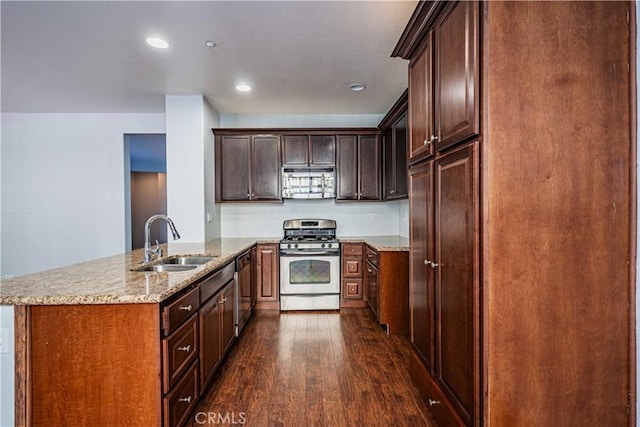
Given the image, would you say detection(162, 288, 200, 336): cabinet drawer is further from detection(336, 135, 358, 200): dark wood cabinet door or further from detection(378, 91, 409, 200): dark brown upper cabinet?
detection(336, 135, 358, 200): dark wood cabinet door

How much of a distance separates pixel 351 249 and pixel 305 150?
55.1 inches

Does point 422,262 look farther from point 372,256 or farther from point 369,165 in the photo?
point 369,165

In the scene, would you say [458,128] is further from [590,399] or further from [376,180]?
[376,180]

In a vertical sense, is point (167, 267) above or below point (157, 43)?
below

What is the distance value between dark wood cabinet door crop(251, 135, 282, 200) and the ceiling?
504 mm

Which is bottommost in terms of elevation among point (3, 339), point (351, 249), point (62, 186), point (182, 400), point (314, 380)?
point (314, 380)

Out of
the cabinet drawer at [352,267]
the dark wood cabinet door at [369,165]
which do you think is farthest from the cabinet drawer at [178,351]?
the dark wood cabinet door at [369,165]

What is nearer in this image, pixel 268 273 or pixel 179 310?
pixel 179 310

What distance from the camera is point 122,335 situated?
1635 millimetres

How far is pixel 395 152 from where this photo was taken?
13.1 feet

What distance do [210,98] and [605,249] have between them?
3894mm

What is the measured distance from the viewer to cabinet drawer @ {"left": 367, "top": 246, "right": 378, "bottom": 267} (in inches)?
146

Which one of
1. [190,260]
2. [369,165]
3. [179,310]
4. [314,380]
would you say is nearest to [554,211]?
[179,310]

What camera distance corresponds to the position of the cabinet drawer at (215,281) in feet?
7.55
